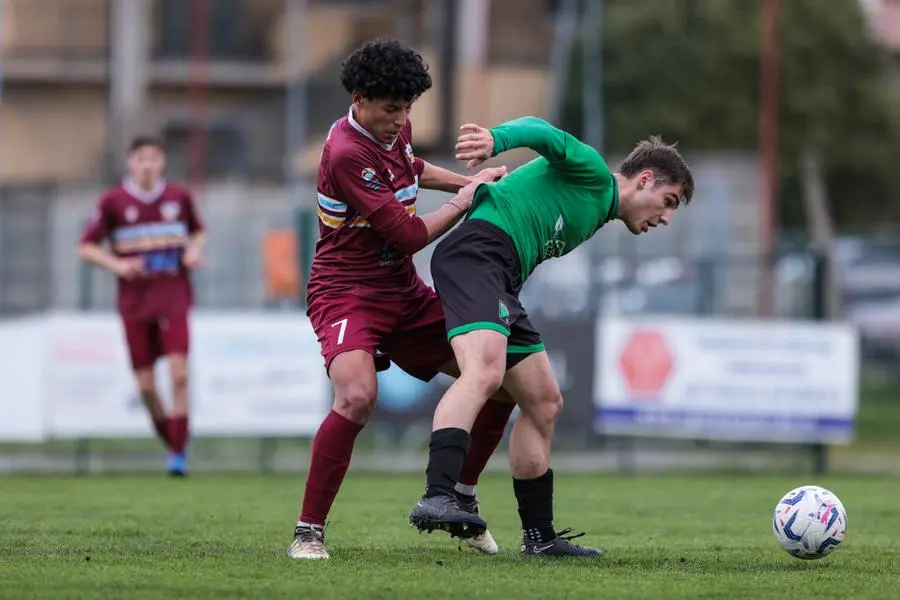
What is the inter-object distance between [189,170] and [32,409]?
2059 centimetres

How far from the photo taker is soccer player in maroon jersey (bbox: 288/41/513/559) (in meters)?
6.79

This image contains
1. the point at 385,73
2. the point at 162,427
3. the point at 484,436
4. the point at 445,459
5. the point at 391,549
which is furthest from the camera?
the point at 162,427

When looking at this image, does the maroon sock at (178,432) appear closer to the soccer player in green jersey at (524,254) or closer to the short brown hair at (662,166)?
A: the soccer player in green jersey at (524,254)

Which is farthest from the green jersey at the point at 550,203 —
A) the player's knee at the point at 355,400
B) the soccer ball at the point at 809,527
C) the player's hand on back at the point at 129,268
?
the player's hand on back at the point at 129,268

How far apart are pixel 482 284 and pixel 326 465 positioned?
0.99m

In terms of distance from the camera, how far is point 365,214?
6.84m

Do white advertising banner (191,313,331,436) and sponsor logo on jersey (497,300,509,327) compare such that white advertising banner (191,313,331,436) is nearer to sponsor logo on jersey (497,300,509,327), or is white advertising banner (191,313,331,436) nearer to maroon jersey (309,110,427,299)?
maroon jersey (309,110,427,299)

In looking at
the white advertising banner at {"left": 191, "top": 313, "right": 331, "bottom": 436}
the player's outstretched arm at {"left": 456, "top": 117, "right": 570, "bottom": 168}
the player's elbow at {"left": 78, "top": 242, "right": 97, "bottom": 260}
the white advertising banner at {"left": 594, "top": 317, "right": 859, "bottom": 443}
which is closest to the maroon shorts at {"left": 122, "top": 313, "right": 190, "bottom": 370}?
the player's elbow at {"left": 78, "top": 242, "right": 97, "bottom": 260}

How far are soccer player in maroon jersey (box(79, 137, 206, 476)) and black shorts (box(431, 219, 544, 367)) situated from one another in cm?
608

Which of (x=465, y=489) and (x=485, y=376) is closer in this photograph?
(x=485, y=376)

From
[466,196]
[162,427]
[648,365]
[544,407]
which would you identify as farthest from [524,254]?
[648,365]

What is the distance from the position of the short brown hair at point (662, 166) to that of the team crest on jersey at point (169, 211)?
6339 millimetres

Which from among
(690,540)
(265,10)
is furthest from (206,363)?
(265,10)

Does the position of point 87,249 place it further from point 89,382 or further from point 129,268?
point 89,382
